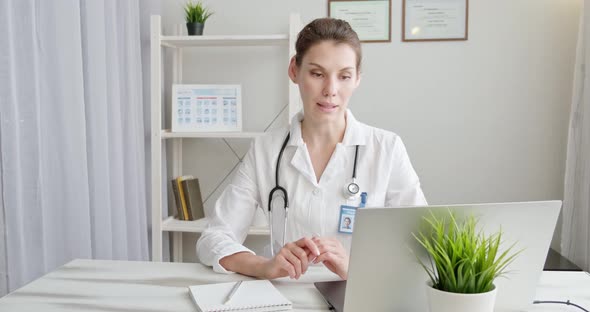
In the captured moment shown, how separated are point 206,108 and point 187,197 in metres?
0.48

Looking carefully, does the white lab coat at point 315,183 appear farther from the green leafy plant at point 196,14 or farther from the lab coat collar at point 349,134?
the green leafy plant at point 196,14

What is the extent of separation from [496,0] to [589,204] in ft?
3.68

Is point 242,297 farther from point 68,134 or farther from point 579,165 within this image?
point 579,165

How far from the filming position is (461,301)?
875 millimetres

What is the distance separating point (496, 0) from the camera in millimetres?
2844

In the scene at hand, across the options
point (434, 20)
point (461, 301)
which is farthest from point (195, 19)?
point (461, 301)

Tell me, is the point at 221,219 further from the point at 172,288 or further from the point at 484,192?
the point at 484,192

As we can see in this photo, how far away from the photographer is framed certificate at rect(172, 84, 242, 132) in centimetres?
288

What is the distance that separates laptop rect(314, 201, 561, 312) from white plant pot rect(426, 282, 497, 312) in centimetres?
8

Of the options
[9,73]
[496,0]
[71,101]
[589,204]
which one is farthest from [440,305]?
[496,0]

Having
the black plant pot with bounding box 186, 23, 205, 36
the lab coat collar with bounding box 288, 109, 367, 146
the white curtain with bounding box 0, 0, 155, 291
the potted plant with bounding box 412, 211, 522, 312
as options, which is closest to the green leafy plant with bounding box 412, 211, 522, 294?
the potted plant with bounding box 412, 211, 522, 312

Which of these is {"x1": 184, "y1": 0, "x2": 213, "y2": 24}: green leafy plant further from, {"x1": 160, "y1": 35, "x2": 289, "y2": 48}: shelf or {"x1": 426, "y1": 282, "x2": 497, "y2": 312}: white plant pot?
{"x1": 426, "y1": 282, "x2": 497, "y2": 312}: white plant pot

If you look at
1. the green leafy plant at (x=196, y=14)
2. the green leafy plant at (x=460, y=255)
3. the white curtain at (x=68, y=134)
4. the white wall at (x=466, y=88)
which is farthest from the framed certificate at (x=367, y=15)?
the green leafy plant at (x=460, y=255)

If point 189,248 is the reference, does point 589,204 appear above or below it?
above
